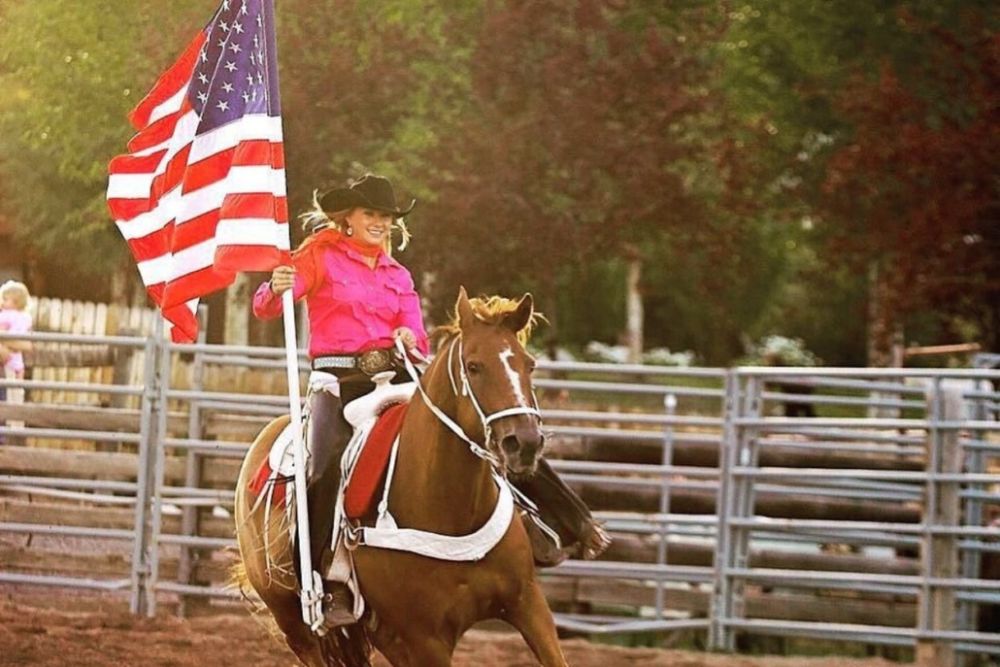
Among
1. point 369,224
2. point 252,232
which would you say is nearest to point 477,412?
point 369,224

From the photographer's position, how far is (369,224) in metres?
7.93

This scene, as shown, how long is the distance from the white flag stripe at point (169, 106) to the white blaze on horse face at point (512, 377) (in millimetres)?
2318

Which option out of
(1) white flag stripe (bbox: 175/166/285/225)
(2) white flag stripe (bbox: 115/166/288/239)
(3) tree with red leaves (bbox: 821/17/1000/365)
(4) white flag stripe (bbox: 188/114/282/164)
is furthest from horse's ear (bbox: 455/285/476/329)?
(3) tree with red leaves (bbox: 821/17/1000/365)

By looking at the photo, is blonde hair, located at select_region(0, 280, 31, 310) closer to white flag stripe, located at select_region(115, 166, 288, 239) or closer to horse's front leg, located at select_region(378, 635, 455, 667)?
white flag stripe, located at select_region(115, 166, 288, 239)

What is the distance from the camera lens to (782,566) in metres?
12.7

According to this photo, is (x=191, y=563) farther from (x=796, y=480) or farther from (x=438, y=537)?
(x=438, y=537)

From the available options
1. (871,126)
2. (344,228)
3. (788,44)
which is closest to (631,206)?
(871,126)

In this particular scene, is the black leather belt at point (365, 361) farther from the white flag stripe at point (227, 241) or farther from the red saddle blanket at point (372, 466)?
the white flag stripe at point (227, 241)

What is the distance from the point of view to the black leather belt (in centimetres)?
786

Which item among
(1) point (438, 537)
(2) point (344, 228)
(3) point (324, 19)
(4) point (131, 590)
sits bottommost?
(4) point (131, 590)

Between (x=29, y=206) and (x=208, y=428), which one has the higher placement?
(x=29, y=206)

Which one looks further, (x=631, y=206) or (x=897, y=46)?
(x=897, y=46)

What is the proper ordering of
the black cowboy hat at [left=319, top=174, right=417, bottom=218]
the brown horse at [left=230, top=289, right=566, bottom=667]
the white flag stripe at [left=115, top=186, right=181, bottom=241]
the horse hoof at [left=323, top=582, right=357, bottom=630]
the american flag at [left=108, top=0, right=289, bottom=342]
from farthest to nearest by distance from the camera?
the white flag stripe at [left=115, top=186, right=181, bottom=241]
the american flag at [left=108, top=0, right=289, bottom=342]
the black cowboy hat at [left=319, top=174, right=417, bottom=218]
the horse hoof at [left=323, top=582, right=357, bottom=630]
the brown horse at [left=230, top=289, right=566, bottom=667]

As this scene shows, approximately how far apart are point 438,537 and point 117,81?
35.6 feet
